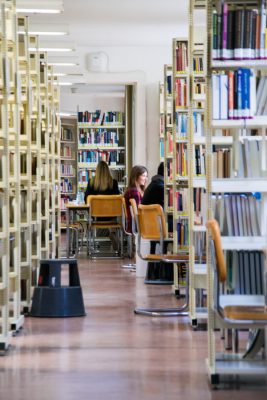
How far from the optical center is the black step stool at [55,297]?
691 centimetres

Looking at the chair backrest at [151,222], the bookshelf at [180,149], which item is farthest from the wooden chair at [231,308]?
the bookshelf at [180,149]

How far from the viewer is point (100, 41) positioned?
1227 cm

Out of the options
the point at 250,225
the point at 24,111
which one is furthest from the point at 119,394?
the point at 24,111

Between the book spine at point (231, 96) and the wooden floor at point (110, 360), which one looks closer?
the wooden floor at point (110, 360)

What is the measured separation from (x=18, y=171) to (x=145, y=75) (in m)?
6.14

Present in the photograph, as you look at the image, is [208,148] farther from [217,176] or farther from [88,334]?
[88,334]

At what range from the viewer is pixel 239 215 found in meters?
4.63

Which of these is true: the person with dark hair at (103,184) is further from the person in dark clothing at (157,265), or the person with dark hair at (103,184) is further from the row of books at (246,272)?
the row of books at (246,272)

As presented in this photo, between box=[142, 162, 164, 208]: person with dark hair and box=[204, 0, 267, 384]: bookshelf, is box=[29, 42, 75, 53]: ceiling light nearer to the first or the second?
box=[142, 162, 164, 208]: person with dark hair

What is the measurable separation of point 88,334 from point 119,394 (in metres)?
1.88

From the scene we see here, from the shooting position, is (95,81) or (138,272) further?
(95,81)

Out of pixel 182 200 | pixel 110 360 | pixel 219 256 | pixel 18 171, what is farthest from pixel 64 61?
pixel 219 256

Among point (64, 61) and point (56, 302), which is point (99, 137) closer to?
point (64, 61)

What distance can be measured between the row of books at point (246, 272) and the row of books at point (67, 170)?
1419 cm
